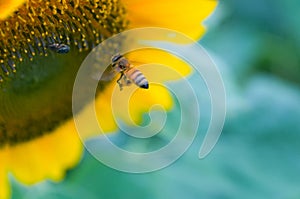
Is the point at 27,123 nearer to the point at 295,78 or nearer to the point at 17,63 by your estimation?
the point at 17,63

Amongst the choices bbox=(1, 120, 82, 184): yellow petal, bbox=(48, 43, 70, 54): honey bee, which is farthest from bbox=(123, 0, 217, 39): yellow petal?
bbox=(1, 120, 82, 184): yellow petal

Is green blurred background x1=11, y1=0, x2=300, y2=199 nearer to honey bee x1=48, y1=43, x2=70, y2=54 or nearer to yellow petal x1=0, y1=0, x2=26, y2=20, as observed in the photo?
honey bee x1=48, y1=43, x2=70, y2=54

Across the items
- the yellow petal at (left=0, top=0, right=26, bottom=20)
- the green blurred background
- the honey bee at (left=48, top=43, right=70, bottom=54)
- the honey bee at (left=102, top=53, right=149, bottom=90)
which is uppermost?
the green blurred background

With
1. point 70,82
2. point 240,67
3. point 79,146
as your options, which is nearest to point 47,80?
point 70,82

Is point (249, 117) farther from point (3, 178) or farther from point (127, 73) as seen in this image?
point (3, 178)

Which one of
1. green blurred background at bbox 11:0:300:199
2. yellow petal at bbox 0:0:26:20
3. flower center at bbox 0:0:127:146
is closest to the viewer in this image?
yellow petal at bbox 0:0:26:20

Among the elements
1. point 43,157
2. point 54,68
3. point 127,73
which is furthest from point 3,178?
point 127,73
